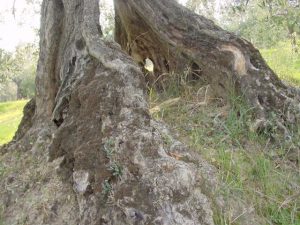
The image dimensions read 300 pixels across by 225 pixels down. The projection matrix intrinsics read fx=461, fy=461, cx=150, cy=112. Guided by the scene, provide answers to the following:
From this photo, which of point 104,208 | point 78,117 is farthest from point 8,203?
point 104,208

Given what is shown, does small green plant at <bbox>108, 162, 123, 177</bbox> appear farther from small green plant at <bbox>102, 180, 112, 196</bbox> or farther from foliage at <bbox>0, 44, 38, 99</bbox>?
foliage at <bbox>0, 44, 38, 99</bbox>

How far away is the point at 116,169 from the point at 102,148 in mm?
371

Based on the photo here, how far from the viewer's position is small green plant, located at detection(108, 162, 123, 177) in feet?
13.6

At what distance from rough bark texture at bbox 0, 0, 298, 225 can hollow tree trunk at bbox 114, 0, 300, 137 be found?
1.2 inches

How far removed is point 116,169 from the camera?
414 cm

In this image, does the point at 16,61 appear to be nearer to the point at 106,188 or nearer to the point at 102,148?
the point at 102,148

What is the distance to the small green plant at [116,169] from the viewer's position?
4141 mm

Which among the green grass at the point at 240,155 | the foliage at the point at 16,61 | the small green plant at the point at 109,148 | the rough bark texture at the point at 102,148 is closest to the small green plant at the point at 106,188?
the rough bark texture at the point at 102,148

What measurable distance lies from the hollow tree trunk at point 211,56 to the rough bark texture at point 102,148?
3cm

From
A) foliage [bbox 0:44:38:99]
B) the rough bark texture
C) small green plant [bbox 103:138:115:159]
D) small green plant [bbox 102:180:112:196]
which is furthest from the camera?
foliage [bbox 0:44:38:99]

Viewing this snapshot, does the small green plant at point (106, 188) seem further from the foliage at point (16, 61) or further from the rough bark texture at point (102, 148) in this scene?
the foliage at point (16, 61)

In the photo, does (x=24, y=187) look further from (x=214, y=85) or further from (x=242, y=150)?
(x=214, y=85)

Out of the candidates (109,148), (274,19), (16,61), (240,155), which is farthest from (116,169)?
(16,61)

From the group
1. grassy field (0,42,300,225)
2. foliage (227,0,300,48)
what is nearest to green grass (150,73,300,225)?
grassy field (0,42,300,225)
